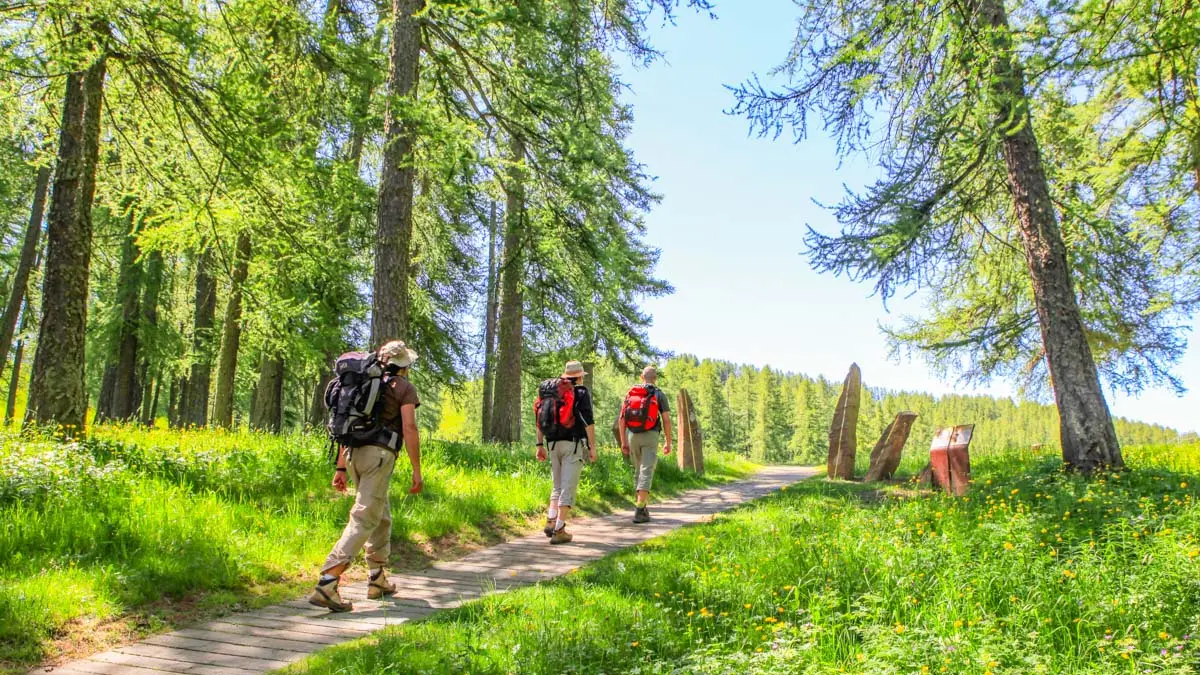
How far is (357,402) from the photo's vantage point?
18.0 feet

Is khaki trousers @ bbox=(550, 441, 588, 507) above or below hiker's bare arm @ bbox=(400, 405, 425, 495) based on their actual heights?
below

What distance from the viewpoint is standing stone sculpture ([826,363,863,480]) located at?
14.9 metres

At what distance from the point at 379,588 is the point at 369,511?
2.23 feet

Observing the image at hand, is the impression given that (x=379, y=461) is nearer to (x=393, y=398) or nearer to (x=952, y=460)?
(x=393, y=398)

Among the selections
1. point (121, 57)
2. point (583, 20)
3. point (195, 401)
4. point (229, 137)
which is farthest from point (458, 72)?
point (195, 401)

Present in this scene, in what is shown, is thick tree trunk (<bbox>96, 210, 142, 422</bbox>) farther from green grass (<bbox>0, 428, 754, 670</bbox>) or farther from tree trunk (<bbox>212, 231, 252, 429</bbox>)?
green grass (<bbox>0, 428, 754, 670</bbox>)

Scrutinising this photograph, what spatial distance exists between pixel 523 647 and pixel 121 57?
8.66m

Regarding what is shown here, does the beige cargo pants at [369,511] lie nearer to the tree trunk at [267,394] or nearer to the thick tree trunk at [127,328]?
the tree trunk at [267,394]

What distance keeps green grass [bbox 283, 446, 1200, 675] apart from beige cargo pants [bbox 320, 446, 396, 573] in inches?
40.9

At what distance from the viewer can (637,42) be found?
10969 millimetres

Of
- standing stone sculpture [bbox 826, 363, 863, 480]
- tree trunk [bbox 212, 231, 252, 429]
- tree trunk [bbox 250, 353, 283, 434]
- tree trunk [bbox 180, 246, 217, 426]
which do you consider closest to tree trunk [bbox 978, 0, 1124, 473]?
standing stone sculpture [bbox 826, 363, 863, 480]

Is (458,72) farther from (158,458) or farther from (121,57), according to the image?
(158,458)

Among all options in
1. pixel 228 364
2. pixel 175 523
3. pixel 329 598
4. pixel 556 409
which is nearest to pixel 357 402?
pixel 329 598

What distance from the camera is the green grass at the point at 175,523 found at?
4770 mm
